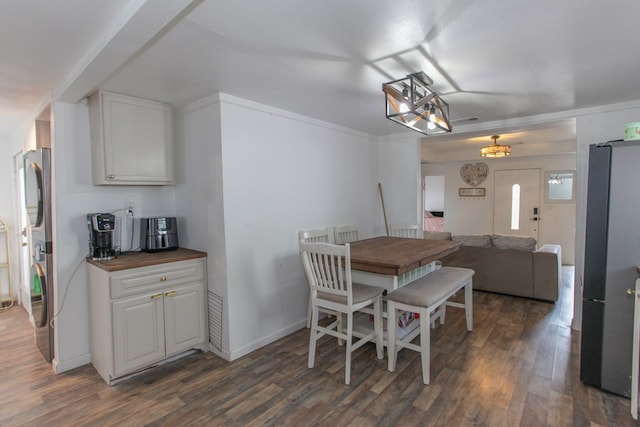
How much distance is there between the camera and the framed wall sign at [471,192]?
6.93m

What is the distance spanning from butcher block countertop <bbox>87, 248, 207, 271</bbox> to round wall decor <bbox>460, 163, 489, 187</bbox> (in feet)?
19.7

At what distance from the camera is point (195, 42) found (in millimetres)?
1781

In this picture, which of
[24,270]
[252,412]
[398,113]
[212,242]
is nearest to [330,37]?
[398,113]

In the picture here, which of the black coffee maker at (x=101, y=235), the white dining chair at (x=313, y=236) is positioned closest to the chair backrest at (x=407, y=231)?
the white dining chair at (x=313, y=236)

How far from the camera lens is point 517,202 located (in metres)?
6.60

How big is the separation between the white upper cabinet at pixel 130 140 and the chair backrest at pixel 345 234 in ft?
5.75

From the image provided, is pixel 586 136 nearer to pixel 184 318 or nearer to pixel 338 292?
pixel 338 292

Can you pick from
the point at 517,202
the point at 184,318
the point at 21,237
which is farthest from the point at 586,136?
the point at 21,237

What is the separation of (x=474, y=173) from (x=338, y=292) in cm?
571

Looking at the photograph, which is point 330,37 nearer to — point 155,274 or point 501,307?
point 155,274

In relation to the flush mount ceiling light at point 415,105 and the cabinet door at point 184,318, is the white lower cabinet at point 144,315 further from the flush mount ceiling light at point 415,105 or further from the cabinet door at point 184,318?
the flush mount ceiling light at point 415,105

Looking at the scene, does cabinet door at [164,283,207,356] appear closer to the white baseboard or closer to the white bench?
the white baseboard

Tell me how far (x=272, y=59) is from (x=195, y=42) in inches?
17.8

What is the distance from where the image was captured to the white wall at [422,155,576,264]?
6.14 metres
